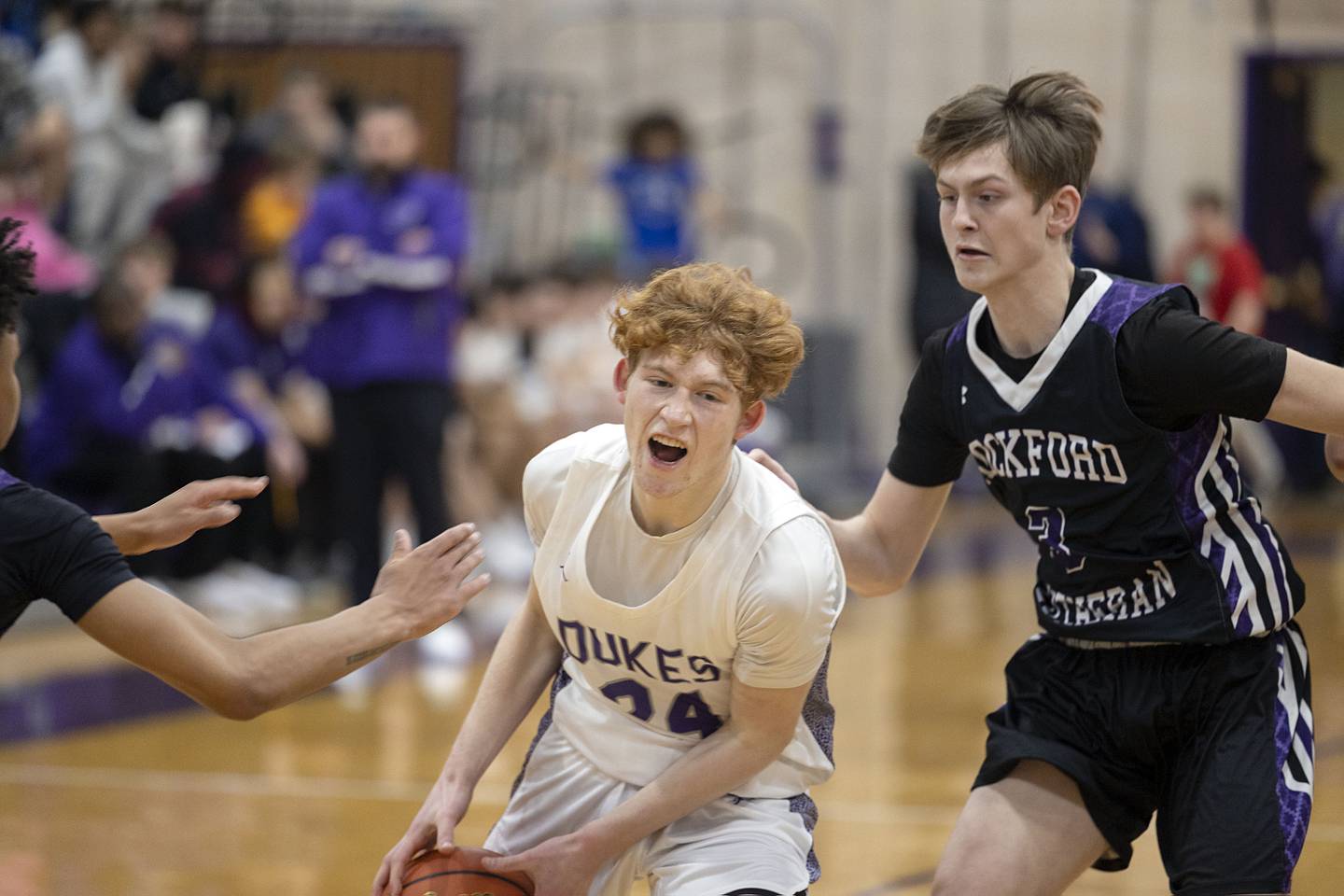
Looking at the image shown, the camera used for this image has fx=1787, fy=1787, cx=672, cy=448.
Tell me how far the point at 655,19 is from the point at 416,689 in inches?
347

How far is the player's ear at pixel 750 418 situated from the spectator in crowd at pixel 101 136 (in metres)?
7.03

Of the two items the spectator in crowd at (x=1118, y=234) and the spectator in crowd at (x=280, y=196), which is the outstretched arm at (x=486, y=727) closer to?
the spectator in crowd at (x=280, y=196)

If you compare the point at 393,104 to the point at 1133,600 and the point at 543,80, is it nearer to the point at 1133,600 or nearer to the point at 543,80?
the point at 1133,600

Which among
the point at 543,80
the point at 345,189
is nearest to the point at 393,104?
the point at 345,189

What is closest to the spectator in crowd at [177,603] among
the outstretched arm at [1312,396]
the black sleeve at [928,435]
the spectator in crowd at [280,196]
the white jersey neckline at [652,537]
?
the white jersey neckline at [652,537]

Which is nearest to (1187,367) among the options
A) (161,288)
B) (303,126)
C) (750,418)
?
(750,418)

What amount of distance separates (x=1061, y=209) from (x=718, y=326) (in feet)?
2.43

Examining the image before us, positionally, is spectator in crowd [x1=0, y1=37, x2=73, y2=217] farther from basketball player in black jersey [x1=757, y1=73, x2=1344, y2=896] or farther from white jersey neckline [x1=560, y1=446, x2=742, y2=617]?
basketball player in black jersey [x1=757, y1=73, x2=1344, y2=896]

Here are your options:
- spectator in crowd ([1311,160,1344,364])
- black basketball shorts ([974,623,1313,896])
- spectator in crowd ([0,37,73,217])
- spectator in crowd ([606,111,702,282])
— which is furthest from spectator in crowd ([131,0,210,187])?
spectator in crowd ([1311,160,1344,364])

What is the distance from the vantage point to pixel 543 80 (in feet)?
47.2

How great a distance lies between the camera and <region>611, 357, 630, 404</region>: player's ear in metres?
3.09

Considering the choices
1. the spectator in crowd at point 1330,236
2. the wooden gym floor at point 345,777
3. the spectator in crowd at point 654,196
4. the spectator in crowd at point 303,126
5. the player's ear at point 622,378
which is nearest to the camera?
the player's ear at point 622,378

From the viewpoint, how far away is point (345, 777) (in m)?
5.57

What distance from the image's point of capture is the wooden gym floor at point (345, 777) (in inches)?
180
